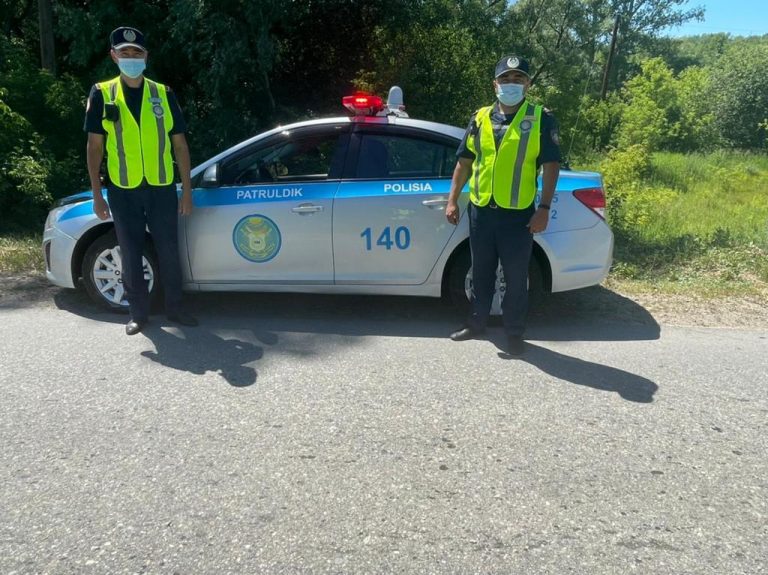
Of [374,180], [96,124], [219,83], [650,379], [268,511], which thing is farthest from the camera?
[219,83]

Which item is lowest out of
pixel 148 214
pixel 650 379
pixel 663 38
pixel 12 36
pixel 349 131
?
pixel 650 379

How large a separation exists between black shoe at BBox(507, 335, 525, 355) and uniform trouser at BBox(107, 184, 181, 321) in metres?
2.50

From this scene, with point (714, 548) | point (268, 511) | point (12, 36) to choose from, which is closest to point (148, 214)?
point (268, 511)

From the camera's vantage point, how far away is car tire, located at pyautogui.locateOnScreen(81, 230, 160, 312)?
16.8ft

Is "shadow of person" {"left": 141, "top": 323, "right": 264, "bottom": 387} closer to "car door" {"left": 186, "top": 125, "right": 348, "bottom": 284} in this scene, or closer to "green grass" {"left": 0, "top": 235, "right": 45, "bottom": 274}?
"car door" {"left": 186, "top": 125, "right": 348, "bottom": 284}

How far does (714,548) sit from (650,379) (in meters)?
1.71

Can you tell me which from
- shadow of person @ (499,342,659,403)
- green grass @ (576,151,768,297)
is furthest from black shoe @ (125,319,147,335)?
green grass @ (576,151,768,297)

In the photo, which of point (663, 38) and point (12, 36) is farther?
point (663, 38)

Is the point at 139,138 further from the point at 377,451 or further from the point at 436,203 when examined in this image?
the point at 377,451

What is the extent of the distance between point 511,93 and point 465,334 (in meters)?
1.70

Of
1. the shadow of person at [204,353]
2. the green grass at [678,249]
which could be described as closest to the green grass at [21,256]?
the green grass at [678,249]

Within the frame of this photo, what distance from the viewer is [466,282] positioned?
496 cm

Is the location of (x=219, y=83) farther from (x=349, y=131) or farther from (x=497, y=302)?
(x=497, y=302)

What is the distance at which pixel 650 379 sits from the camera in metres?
4.06
